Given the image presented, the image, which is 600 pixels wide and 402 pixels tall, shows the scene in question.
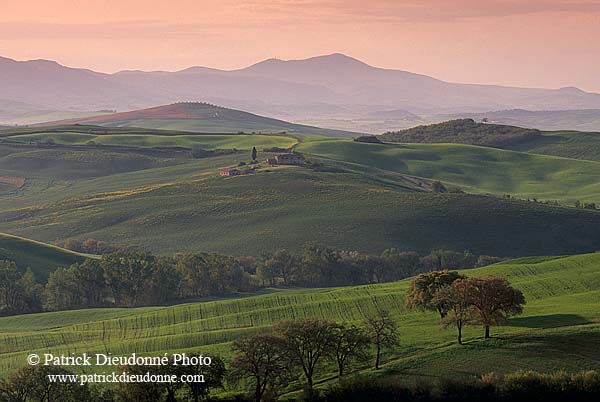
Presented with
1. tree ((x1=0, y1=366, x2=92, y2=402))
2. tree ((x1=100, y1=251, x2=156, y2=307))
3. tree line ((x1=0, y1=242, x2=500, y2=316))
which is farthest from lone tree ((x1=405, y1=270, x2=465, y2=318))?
tree ((x1=100, y1=251, x2=156, y2=307))

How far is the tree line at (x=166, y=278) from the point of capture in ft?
299

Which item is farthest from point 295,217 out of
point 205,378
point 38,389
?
point 38,389

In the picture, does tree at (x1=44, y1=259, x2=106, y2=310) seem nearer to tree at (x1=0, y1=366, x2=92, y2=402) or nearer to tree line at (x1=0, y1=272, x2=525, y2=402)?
tree line at (x1=0, y1=272, x2=525, y2=402)

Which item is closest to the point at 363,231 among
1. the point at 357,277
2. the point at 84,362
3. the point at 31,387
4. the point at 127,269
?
the point at 357,277

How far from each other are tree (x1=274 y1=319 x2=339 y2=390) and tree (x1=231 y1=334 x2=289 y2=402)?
0.64m

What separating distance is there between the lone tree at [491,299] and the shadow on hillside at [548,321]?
1206 mm

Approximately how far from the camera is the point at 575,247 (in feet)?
402

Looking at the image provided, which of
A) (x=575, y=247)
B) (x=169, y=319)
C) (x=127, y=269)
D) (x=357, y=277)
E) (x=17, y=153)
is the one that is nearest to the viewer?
(x=169, y=319)

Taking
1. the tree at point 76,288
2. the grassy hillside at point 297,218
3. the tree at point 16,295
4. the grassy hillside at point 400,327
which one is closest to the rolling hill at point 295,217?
the grassy hillside at point 297,218

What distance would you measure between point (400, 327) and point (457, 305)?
5.61 metres

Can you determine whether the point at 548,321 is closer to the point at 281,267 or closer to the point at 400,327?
the point at 400,327

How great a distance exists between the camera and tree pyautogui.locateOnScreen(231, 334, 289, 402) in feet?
161

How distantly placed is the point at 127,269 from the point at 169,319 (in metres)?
22.0

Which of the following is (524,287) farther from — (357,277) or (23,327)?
(23,327)
